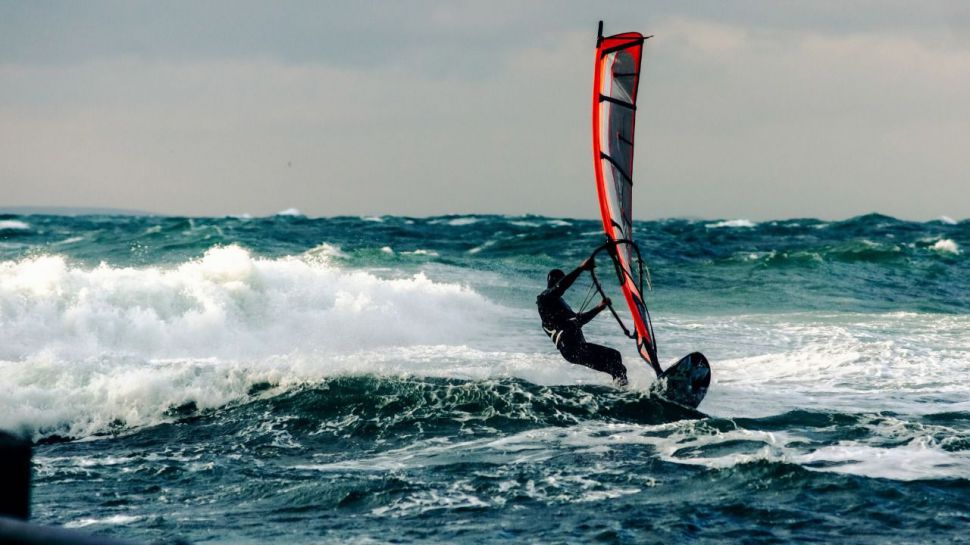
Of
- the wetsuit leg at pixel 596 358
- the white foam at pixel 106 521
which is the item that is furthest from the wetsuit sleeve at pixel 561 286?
the white foam at pixel 106 521

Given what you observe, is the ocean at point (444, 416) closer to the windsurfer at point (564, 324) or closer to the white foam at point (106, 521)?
the white foam at point (106, 521)

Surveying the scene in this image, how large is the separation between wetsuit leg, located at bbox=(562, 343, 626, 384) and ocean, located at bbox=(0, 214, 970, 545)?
28cm

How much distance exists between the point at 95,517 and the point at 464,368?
474cm

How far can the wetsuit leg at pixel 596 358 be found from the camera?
7.75 metres

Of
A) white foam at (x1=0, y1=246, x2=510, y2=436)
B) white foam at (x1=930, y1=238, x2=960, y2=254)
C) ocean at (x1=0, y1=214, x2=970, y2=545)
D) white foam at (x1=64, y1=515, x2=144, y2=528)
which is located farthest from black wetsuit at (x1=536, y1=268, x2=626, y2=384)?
white foam at (x1=930, y1=238, x2=960, y2=254)

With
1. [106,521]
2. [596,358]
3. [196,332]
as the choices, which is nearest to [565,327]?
[596,358]

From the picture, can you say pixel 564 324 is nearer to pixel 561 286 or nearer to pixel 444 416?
pixel 561 286

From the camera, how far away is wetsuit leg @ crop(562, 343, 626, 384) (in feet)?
25.4

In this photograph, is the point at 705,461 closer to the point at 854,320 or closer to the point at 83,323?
the point at 83,323

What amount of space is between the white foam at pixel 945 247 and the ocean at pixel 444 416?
11.9 m

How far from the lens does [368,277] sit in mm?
15000

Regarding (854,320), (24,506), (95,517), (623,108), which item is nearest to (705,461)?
(623,108)

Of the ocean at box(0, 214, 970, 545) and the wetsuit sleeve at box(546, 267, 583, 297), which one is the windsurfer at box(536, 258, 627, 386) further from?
the ocean at box(0, 214, 970, 545)

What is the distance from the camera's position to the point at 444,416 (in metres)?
7.70
